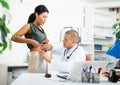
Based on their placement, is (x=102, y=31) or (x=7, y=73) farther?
(x=102, y=31)

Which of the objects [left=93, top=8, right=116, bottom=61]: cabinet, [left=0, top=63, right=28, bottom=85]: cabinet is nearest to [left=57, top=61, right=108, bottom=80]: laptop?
[left=0, top=63, right=28, bottom=85]: cabinet

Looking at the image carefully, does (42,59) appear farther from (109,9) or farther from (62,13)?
(109,9)

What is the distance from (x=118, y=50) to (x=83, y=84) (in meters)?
0.72

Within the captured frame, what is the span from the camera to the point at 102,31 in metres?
6.82

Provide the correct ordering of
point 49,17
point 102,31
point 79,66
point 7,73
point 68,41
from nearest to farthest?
1. point 79,66
2. point 68,41
3. point 7,73
4. point 49,17
5. point 102,31

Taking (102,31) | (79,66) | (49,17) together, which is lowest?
(79,66)

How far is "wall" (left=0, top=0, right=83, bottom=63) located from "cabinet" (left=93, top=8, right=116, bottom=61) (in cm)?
64

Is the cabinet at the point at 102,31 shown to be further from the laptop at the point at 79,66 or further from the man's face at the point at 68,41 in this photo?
the laptop at the point at 79,66

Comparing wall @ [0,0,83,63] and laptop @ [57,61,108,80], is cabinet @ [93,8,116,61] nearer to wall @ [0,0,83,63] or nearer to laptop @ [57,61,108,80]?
wall @ [0,0,83,63]

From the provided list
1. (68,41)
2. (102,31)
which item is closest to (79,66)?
(68,41)

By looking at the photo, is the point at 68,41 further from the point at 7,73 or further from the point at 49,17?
the point at 49,17

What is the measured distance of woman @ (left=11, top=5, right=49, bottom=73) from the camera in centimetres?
237

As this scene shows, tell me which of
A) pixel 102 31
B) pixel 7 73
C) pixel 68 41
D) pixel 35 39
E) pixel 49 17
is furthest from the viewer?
pixel 102 31

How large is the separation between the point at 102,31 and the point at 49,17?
2.13 m
